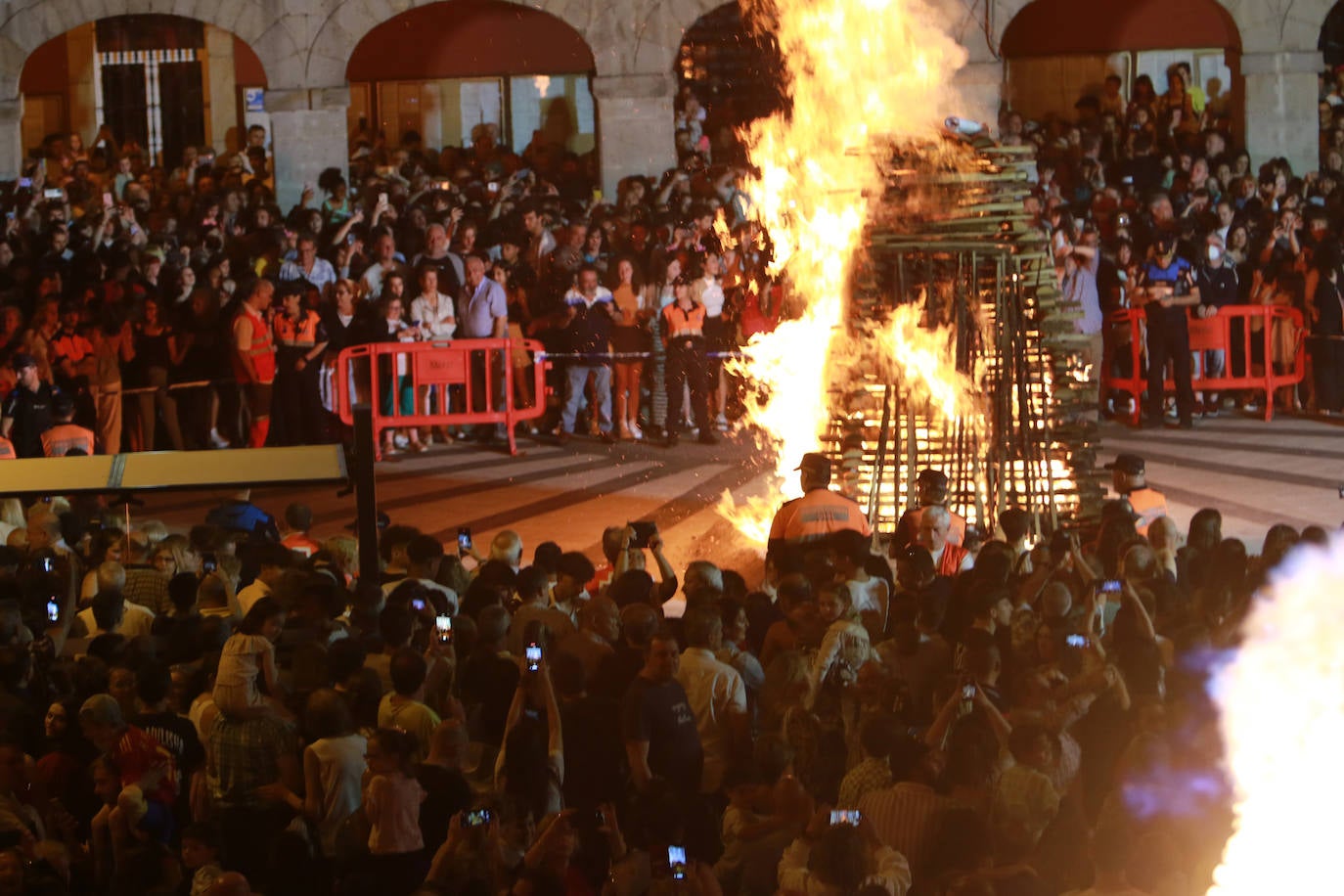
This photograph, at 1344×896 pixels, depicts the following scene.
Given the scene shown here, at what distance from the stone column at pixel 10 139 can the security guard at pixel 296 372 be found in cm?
902

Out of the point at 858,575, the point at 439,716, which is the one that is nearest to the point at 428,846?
the point at 439,716

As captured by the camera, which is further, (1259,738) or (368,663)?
(368,663)

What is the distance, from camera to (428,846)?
700cm

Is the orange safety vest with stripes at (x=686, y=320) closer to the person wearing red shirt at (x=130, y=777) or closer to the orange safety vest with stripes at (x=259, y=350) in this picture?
the orange safety vest with stripes at (x=259, y=350)

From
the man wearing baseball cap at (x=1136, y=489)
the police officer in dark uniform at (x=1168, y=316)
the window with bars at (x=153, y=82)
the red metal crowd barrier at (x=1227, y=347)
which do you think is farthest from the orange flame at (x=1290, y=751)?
the window with bars at (x=153, y=82)

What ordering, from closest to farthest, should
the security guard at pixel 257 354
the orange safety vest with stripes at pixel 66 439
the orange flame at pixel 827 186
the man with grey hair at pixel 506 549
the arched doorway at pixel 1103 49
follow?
the man with grey hair at pixel 506 549 → the orange flame at pixel 827 186 → the orange safety vest with stripes at pixel 66 439 → the security guard at pixel 257 354 → the arched doorway at pixel 1103 49

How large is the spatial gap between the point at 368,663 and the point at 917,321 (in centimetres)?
557

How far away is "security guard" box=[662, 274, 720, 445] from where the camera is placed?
18.1m

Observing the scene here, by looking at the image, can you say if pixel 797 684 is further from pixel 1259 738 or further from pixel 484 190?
pixel 484 190

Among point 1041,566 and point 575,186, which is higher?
point 575,186

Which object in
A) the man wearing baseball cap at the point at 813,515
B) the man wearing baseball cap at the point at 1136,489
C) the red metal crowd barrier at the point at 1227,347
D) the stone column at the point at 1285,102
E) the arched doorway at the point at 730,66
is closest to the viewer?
the man wearing baseball cap at the point at 813,515

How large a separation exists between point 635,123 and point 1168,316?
8.75 metres

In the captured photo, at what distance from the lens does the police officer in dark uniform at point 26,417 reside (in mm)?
15906

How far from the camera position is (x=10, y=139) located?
82.6 feet
